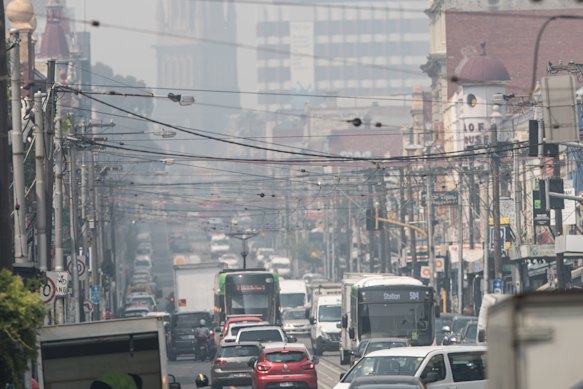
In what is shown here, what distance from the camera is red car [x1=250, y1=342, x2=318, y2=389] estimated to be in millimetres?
39750

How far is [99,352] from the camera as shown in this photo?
76.3ft

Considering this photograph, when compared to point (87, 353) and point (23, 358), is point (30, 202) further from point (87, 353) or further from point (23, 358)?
point (23, 358)

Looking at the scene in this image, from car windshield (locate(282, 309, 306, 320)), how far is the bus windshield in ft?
109

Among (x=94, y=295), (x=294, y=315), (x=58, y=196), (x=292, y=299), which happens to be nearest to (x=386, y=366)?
(x=58, y=196)

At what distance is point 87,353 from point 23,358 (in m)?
4.41

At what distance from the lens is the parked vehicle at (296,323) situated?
8331 cm

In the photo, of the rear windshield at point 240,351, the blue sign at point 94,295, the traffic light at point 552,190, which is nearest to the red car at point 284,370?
the rear windshield at point 240,351

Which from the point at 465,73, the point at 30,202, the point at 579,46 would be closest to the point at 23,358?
the point at 30,202

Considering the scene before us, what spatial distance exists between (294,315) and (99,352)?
6187 cm

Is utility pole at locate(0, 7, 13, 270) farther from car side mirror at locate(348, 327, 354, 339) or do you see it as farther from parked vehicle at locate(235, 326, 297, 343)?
car side mirror at locate(348, 327, 354, 339)

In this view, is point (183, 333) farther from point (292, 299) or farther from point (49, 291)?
point (292, 299)

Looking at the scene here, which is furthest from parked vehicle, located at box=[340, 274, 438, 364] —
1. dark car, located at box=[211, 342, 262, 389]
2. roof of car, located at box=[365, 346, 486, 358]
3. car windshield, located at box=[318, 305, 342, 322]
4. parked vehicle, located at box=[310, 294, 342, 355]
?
roof of car, located at box=[365, 346, 486, 358]

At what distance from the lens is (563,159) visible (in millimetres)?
74562

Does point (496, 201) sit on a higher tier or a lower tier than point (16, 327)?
higher
